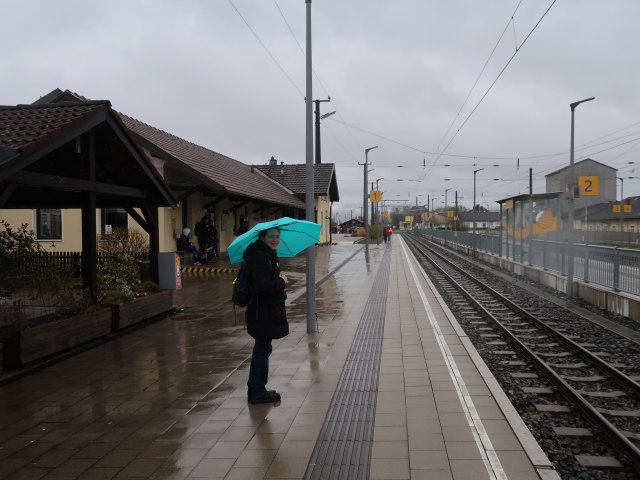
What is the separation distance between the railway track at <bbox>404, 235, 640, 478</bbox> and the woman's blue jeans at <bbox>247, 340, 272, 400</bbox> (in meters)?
2.64

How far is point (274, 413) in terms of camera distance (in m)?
4.94

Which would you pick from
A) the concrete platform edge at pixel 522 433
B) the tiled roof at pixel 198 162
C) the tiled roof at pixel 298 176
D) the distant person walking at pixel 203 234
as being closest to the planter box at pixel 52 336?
the concrete platform edge at pixel 522 433

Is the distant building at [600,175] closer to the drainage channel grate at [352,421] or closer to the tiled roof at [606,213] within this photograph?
the tiled roof at [606,213]

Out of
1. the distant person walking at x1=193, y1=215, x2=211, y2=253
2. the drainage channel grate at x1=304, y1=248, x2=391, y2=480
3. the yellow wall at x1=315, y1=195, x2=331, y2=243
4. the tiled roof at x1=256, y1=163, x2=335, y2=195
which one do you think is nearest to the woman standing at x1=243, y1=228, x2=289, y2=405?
the drainage channel grate at x1=304, y1=248, x2=391, y2=480

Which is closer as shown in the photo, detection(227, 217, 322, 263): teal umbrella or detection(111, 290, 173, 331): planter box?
detection(227, 217, 322, 263): teal umbrella

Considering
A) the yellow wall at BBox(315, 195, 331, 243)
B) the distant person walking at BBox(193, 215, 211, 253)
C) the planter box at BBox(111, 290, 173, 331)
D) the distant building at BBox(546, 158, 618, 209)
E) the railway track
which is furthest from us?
the distant building at BBox(546, 158, 618, 209)

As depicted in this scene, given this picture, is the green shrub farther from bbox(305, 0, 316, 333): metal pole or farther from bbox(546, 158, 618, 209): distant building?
bbox(546, 158, 618, 209): distant building

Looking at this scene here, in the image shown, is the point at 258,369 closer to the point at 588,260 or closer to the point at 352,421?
the point at 352,421

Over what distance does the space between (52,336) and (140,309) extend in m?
2.32

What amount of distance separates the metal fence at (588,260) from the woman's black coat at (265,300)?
8473 millimetres

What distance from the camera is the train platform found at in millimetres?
3873

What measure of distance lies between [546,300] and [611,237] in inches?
1417

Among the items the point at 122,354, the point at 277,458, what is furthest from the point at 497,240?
the point at 277,458

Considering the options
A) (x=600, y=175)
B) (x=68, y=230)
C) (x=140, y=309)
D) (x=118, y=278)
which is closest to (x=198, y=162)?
(x=68, y=230)
